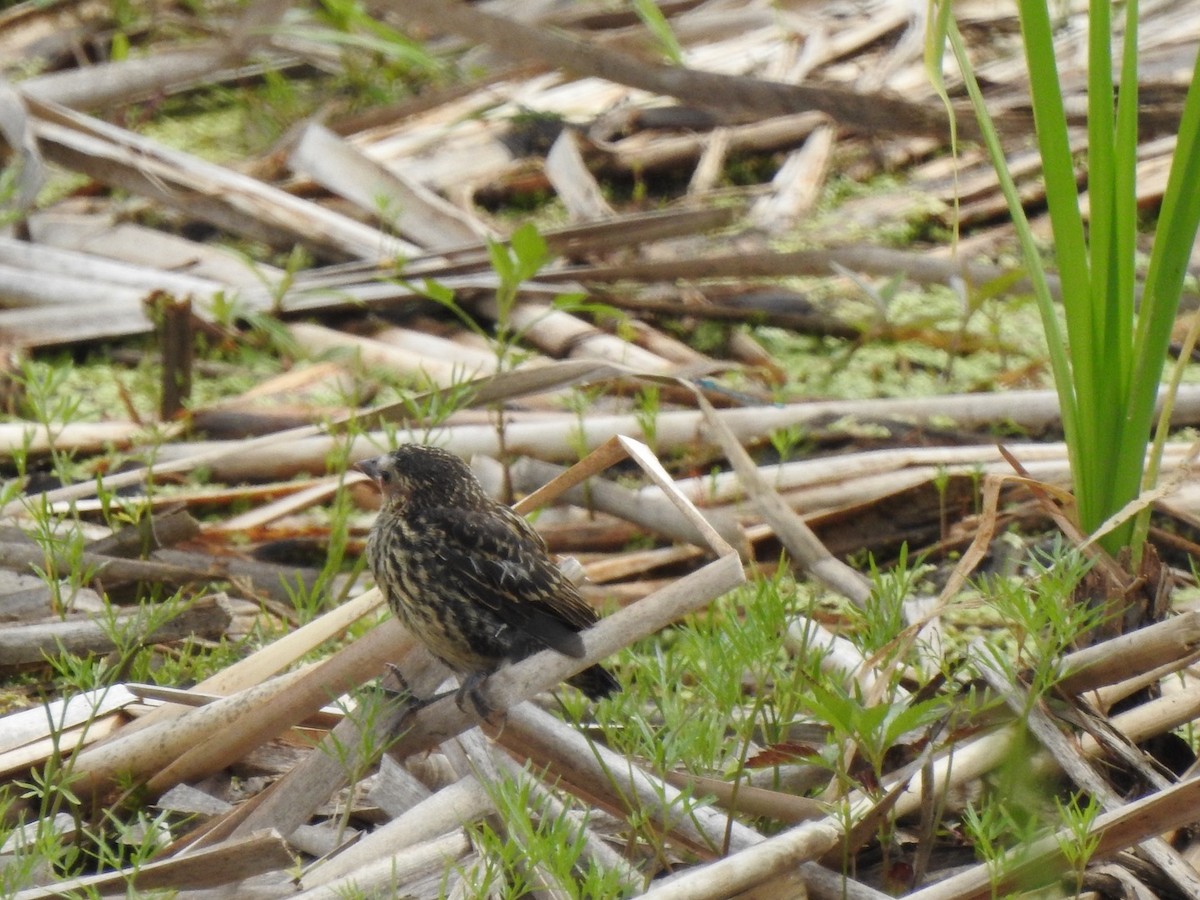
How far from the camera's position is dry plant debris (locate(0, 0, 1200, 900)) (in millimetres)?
2592

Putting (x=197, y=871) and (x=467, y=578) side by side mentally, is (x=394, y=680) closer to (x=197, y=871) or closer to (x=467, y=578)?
(x=467, y=578)

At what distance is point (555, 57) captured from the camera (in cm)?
502

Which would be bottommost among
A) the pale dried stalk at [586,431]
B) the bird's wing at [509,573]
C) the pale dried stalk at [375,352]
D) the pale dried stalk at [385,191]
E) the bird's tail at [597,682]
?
the bird's tail at [597,682]

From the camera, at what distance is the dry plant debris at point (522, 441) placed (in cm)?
259

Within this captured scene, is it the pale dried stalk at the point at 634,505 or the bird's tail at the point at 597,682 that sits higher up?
the pale dried stalk at the point at 634,505

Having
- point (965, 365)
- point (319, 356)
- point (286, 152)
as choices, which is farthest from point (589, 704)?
point (286, 152)

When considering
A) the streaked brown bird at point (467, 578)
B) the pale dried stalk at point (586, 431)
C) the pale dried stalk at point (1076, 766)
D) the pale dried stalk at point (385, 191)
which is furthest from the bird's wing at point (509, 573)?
the pale dried stalk at point (385, 191)

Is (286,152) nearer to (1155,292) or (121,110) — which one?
(121,110)

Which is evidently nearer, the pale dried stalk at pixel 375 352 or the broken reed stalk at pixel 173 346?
the broken reed stalk at pixel 173 346

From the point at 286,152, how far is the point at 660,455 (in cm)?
240

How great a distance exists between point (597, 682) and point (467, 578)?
0.34 m

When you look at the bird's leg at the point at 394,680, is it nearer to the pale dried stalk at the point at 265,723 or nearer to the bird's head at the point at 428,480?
the pale dried stalk at the point at 265,723

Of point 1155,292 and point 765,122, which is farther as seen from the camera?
point 765,122

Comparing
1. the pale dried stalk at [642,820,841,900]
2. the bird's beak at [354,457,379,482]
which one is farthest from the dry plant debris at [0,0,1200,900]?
the bird's beak at [354,457,379,482]
